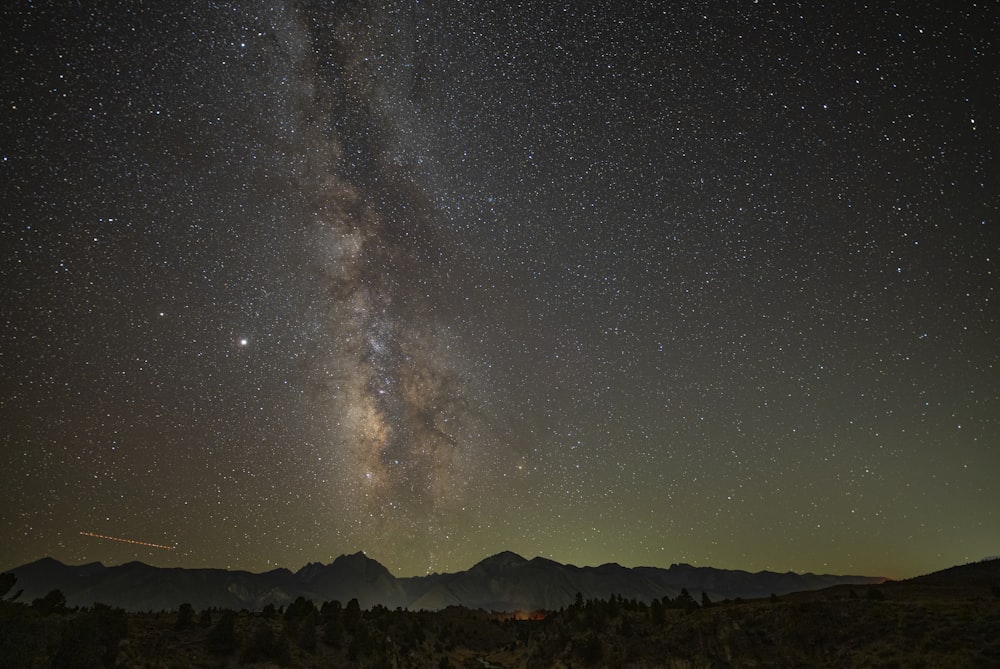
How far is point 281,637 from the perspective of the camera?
33.9 metres

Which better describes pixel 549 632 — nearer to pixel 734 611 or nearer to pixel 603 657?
pixel 603 657

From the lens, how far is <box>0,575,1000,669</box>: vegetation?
910 inches

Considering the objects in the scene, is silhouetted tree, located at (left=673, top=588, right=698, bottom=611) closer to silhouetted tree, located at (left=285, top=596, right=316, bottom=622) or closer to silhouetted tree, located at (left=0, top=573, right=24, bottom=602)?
silhouetted tree, located at (left=285, top=596, right=316, bottom=622)

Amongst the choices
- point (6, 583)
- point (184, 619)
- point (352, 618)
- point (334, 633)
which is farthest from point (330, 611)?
point (6, 583)

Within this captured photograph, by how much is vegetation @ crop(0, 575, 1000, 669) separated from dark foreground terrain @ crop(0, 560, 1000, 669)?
8 cm

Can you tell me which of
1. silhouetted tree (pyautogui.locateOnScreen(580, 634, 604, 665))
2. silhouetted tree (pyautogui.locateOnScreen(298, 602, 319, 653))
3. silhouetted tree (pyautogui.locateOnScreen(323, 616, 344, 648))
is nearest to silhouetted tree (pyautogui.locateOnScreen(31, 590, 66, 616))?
silhouetted tree (pyautogui.locateOnScreen(298, 602, 319, 653))

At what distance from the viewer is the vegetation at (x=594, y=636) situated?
23.1 metres

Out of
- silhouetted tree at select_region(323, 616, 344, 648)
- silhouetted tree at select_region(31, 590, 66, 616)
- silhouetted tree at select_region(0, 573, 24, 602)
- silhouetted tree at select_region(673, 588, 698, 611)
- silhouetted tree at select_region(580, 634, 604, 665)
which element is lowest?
silhouetted tree at select_region(580, 634, 604, 665)

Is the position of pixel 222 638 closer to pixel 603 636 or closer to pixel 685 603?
pixel 603 636

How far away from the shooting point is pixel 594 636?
125 feet

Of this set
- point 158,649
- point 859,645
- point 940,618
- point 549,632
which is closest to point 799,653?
point 859,645

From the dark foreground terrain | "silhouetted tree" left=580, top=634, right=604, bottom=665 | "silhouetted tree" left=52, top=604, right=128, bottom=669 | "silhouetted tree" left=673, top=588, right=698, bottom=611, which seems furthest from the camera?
"silhouetted tree" left=673, top=588, right=698, bottom=611

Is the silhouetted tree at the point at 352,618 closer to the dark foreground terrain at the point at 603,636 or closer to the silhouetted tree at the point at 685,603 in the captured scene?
the dark foreground terrain at the point at 603,636

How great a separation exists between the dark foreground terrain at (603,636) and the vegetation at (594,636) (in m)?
0.08
